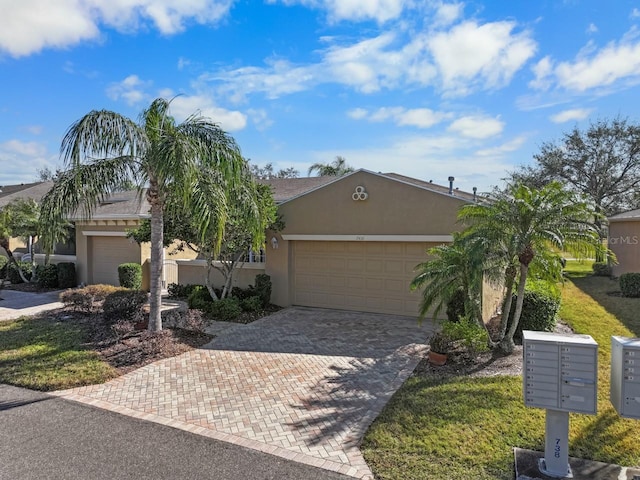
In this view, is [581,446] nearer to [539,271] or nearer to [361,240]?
[539,271]

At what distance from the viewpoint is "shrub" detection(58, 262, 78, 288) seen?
1802 cm

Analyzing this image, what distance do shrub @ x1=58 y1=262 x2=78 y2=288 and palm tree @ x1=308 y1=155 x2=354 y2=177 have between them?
18870mm

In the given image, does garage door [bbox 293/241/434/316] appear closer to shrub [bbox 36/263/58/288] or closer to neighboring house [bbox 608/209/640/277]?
shrub [bbox 36/263/58/288]

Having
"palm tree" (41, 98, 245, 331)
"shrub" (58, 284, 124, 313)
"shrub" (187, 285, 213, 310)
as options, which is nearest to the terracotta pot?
"palm tree" (41, 98, 245, 331)

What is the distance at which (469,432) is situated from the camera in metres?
5.19

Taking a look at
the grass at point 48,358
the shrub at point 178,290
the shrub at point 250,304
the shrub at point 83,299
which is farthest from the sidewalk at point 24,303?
the shrub at point 250,304

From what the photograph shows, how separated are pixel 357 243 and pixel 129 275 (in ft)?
31.8

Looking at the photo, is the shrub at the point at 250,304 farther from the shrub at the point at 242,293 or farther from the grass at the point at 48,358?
the grass at the point at 48,358

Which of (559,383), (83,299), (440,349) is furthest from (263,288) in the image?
(559,383)

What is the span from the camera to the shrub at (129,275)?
16116 mm

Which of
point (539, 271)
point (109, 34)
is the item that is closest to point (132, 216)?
point (109, 34)

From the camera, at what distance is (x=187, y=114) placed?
906cm

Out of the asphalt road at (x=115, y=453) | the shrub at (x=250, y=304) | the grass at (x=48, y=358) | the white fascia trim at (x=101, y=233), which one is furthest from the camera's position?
the white fascia trim at (x=101, y=233)

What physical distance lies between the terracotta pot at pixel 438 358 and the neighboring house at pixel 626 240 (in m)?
15.2
